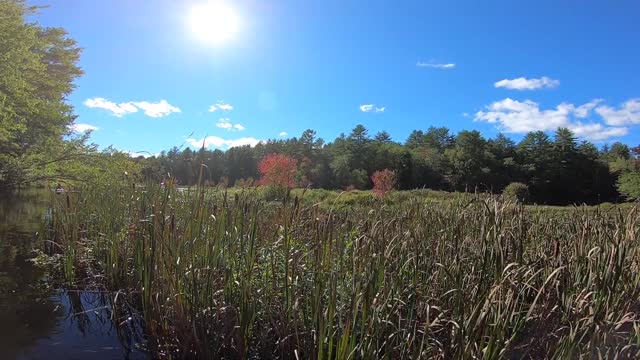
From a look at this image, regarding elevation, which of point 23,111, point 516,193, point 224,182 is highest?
point 23,111

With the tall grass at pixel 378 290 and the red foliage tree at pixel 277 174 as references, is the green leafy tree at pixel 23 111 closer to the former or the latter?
the red foliage tree at pixel 277 174

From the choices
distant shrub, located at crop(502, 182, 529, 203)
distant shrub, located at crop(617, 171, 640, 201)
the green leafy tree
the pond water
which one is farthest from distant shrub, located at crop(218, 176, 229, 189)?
distant shrub, located at crop(617, 171, 640, 201)

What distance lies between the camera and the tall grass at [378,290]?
2.30 meters

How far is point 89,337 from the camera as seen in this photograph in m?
3.97

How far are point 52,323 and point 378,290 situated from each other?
3425 millimetres

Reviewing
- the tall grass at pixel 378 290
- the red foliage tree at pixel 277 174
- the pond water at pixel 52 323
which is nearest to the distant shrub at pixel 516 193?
the tall grass at pixel 378 290

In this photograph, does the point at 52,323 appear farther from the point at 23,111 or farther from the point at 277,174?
the point at 277,174

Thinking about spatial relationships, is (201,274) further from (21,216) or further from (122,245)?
(21,216)

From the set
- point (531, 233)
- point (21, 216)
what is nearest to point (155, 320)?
point (531, 233)

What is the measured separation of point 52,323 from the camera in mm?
4223

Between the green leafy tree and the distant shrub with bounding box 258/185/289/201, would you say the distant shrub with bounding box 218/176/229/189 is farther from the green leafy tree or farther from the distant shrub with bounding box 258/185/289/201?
the green leafy tree

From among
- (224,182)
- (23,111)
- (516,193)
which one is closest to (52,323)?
(224,182)

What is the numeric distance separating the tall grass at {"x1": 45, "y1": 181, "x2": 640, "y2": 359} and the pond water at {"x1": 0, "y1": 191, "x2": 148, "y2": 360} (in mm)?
706

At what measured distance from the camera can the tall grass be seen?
230 centimetres
